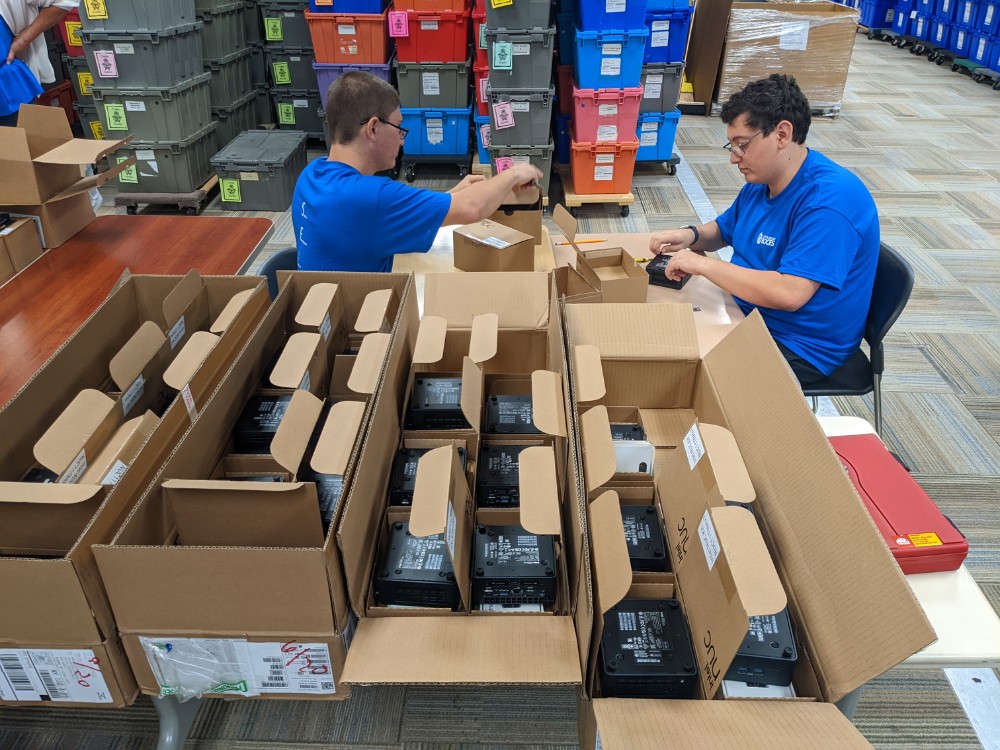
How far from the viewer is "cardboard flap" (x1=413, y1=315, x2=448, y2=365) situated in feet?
5.06

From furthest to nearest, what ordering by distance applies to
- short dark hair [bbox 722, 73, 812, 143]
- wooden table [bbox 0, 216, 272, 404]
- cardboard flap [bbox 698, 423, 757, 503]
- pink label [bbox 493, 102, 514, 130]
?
pink label [bbox 493, 102, 514, 130] → short dark hair [bbox 722, 73, 812, 143] → wooden table [bbox 0, 216, 272, 404] → cardboard flap [bbox 698, 423, 757, 503]

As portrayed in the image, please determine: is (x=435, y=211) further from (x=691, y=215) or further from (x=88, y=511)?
(x=691, y=215)

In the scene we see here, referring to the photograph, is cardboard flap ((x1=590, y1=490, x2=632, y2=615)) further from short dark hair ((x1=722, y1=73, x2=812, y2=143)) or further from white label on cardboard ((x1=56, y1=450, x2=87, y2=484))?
short dark hair ((x1=722, y1=73, x2=812, y2=143))

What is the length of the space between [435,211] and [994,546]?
6.78 feet

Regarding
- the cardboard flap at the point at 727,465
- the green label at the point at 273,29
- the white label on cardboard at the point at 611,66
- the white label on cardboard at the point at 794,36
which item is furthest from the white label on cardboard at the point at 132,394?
the white label on cardboard at the point at 794,36

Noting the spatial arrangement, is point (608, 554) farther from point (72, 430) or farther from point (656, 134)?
point (656, 134)

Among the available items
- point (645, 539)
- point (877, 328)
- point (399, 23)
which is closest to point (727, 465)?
point (645, 539)

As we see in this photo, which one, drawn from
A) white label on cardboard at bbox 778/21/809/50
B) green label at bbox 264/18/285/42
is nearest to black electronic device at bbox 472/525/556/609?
green label at bbox 264/18/285/42

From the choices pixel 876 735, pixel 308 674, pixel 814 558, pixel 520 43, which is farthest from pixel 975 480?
pixel 520 43

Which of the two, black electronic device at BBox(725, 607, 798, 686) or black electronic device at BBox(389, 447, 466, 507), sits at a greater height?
black electronic device at BBox(389, 447, 466, 507)

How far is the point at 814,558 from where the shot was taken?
43.1 inches

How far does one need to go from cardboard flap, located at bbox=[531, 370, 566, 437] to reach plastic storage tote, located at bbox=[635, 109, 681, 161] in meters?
3.97

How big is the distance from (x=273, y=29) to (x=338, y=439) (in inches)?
196

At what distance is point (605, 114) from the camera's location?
14.3 feet
